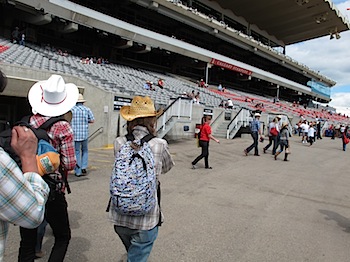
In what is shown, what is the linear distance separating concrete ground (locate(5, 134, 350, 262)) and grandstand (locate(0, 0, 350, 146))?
185 inches

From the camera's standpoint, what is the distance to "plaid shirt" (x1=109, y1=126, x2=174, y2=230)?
2.18 m

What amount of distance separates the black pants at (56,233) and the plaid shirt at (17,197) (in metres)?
1.10

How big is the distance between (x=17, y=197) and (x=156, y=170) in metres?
1.14

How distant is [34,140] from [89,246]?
2274 millimetres

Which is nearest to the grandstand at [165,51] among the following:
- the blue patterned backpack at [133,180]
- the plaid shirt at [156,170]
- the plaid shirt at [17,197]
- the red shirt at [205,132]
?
the red shirt at [205,132]

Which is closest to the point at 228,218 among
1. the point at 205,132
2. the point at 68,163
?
the point at 68,163

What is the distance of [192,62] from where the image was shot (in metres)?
31.0

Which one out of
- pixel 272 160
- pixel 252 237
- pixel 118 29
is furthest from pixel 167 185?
pixel 118 29

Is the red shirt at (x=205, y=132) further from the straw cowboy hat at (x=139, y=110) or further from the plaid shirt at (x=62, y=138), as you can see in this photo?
the straw cowboy hat at (x=139, y=110)

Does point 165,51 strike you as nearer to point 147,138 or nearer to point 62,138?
point 62,138

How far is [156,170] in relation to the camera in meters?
2.29

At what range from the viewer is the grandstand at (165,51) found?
11.0 m

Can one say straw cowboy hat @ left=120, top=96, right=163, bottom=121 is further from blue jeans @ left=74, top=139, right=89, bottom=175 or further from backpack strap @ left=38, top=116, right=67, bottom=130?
blue jeans @ left=74, top=139, right=89, bottom=175

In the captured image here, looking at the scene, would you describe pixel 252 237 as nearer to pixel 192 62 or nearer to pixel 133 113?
pixel 133 113
